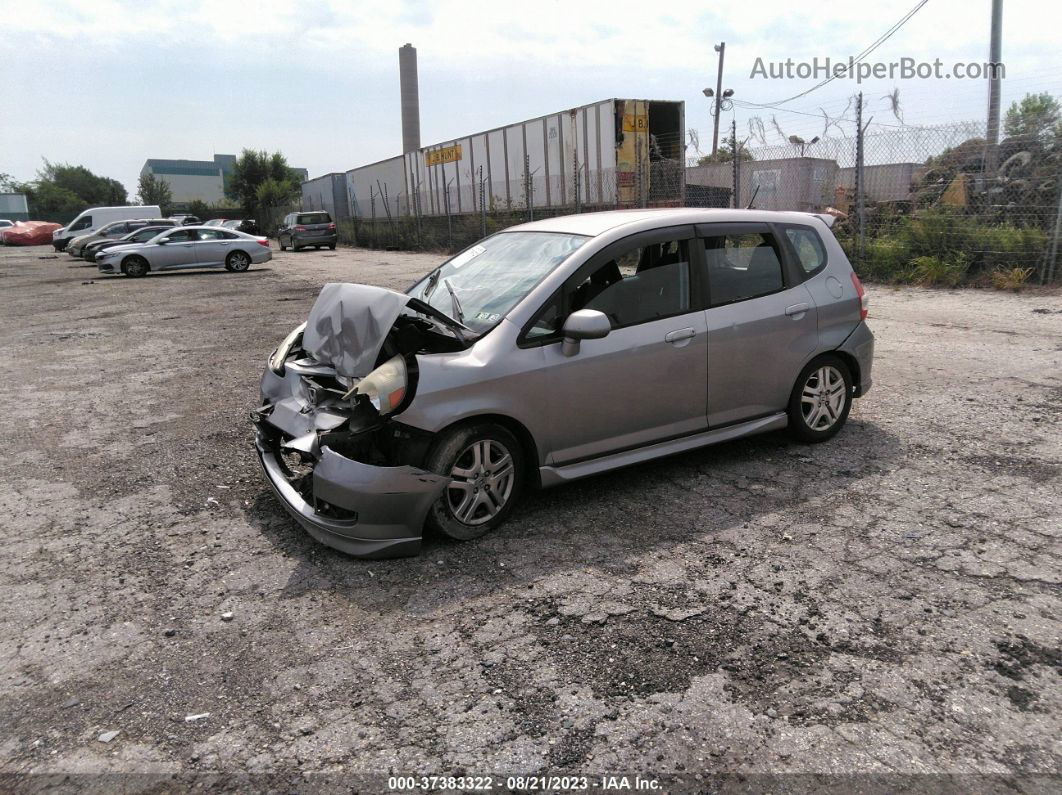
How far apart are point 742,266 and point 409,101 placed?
62.4 metres

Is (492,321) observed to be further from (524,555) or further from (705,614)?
(705,614)

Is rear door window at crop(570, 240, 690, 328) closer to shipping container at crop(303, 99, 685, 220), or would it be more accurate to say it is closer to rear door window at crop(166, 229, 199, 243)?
shipping container at crop(303, 99, 685, 220)

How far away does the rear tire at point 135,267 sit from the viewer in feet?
73.5

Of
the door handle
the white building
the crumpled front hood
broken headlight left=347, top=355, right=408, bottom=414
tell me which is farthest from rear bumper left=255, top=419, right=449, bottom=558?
the white building

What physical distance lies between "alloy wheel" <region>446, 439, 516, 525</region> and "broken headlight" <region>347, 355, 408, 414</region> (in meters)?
0.44

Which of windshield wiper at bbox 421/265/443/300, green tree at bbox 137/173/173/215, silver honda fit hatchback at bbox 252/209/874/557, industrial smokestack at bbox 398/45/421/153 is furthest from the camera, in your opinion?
green tree at bbox 137/173/173/215

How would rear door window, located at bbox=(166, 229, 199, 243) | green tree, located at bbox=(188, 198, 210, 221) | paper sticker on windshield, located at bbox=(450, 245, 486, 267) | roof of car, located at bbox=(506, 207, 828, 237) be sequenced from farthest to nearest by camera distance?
1. green tree, located at bbox=(188, 198, 210, 221)
2. rear door window, located at bbox=(166, 229, 199, 243)
3. paper sticker on windshield, located at bbox=(450, 245, 486, 267)
4. roof of car, located at bbox=(506, 207, 828, 237)

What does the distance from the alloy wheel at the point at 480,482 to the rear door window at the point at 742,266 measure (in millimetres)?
1679

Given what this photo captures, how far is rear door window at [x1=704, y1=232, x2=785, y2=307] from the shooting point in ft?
15.9

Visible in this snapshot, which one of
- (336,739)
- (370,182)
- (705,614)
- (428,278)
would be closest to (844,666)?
(705,614)

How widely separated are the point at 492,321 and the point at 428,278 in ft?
4.21

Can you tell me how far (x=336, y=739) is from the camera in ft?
8.55

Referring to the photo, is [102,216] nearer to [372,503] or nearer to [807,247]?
[807,247]

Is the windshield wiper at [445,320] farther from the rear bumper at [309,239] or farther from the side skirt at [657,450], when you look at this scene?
the rear bumper at [309,239]
